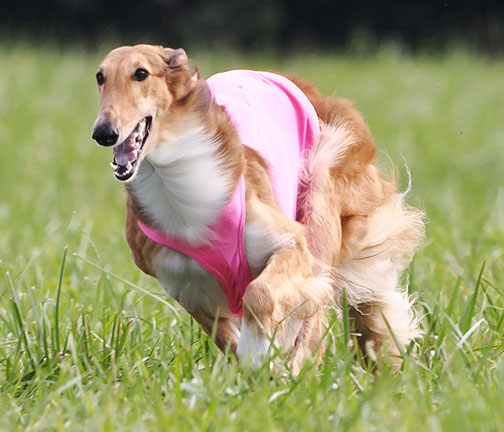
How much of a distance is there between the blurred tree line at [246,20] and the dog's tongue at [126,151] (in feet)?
49.4

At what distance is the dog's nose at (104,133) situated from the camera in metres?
3.04

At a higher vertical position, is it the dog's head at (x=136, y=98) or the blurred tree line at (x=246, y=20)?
the dog's head at (x=136, y=98)

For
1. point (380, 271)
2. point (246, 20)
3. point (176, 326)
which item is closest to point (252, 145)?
point (380, 271)

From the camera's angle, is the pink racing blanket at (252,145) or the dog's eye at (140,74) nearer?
the dog's eye at (140,74)

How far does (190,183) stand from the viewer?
340cm

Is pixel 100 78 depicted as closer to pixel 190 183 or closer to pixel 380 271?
pixel 190 183

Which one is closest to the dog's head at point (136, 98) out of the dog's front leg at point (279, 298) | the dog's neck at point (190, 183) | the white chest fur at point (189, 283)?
the dog's neck at point (190, 183)

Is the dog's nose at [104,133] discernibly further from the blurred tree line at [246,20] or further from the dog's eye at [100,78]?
the blurred tree line at [246,20]

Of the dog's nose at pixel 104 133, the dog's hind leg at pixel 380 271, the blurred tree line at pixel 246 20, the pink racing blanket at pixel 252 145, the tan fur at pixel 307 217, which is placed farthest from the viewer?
the blurred tree line at pixel 246 20

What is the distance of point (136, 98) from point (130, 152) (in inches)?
6.5

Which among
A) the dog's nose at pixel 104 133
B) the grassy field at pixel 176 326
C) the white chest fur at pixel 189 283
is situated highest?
the dog's nose at pixel 104 133

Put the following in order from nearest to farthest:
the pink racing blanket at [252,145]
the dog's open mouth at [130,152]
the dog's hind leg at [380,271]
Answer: the dog's open mouth at [130,152]
the pink racing blanket at [252,145]
the dog's hind leg at [380,271]

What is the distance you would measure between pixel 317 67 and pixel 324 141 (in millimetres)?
10782

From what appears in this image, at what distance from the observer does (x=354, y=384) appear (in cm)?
325
